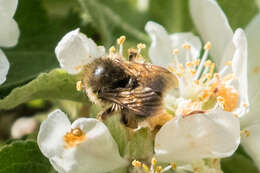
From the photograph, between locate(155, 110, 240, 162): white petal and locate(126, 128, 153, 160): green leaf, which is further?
locate(126, 128, 153, 160): green leaf

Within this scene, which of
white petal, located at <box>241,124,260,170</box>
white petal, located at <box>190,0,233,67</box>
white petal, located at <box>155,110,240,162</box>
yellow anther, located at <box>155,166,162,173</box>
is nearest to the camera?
white petal, located at <box>155,110,240,162</box>

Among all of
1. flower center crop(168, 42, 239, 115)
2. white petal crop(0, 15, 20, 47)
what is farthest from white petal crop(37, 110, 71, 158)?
flower center crop(168, 42, 239, 115)

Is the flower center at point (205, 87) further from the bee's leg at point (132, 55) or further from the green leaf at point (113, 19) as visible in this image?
the green leaf at point (113, 19)

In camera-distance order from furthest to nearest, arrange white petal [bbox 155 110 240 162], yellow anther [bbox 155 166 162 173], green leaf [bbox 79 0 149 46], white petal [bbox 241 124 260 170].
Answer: green leaf [bbox 79 0 149 46] < white petal [bbox 241 124 260 170] < yellow anther [bbox 155 166 162 173] < white petal [bbox 155 110 240 162]

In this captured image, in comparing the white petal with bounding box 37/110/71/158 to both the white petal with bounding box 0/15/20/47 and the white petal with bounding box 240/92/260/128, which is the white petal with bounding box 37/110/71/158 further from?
the white petal with bounding box 240/92/260/128

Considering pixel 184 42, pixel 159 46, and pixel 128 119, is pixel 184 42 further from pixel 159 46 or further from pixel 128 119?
pixel 128 119

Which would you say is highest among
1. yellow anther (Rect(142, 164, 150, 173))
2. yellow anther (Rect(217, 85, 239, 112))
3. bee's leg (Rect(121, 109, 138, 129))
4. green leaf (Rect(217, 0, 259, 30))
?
green leaf (Rect(217, 0, 259, 30))

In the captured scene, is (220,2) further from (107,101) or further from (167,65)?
(107,101)

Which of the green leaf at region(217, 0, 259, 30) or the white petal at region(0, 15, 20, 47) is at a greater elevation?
the white petal at region(0, 15, 20, 47)
